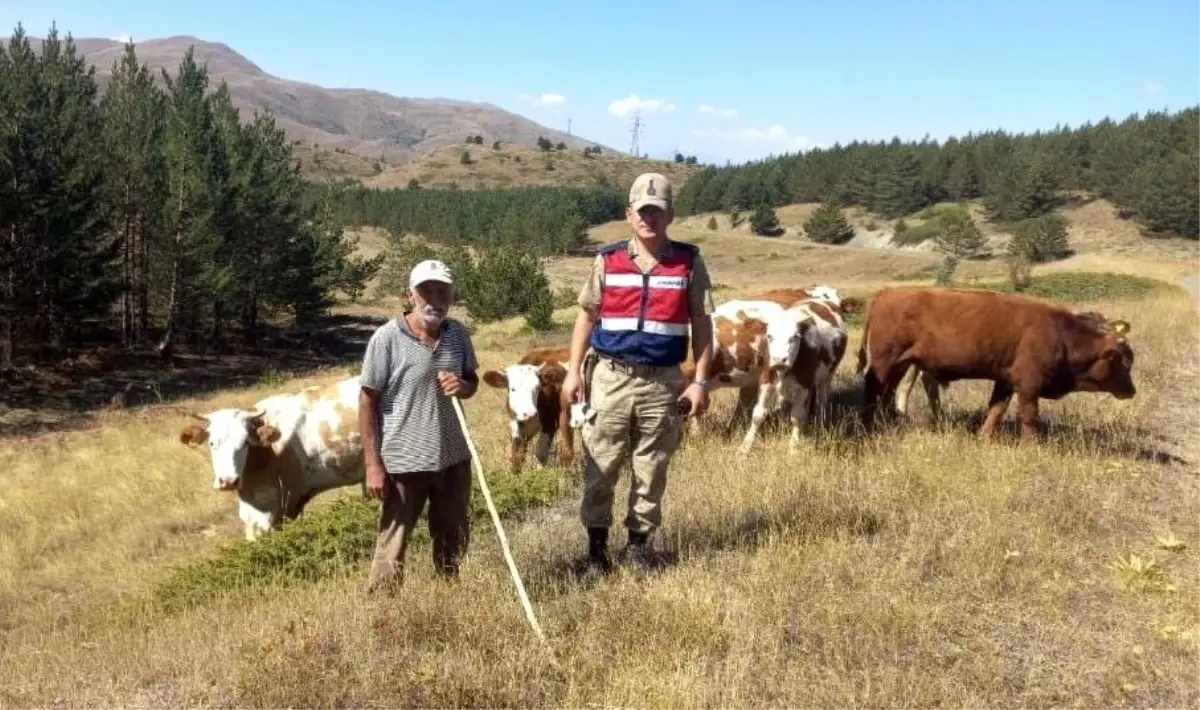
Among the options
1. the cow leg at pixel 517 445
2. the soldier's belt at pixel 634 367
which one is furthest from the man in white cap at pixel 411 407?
the cow leg at pixel 517 445

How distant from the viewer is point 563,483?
8.16 meters

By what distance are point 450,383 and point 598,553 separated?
149 centimetres

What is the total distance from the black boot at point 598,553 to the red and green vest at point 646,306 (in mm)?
1153

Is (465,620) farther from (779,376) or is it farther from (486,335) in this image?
(486,335)

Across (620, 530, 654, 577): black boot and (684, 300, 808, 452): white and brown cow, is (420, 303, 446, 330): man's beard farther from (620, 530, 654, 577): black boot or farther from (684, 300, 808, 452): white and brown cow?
(684, 300, 808, 452): white and brown cow

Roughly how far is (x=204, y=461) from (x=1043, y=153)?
98012mm

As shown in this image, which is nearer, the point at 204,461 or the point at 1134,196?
the point at 204,461

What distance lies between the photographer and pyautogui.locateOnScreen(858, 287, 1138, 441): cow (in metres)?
9.01

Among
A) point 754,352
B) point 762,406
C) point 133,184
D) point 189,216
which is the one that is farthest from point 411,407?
point 133,184

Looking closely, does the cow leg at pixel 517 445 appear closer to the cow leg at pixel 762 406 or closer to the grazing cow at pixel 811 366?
the cow leg at pixel 762 406

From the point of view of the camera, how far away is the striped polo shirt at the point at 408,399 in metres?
4.72

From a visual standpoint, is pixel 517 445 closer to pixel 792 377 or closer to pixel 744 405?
pixel 792 377

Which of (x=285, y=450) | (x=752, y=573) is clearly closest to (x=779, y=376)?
(x=752, y=573)

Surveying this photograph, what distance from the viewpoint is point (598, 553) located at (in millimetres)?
5273
